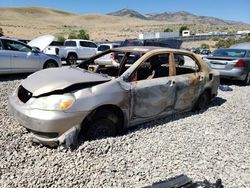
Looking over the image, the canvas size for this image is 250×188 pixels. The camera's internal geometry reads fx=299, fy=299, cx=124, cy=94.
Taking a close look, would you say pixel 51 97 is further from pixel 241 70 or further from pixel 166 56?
pixel 241 70

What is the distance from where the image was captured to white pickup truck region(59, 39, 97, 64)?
18219 mm

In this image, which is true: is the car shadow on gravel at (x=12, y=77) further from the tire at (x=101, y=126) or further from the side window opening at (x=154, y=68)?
the tire at (x=101, y=126)

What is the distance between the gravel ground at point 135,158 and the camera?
12.2ft

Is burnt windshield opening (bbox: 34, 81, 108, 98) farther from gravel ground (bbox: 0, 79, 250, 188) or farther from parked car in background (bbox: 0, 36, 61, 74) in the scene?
parked car in background (bbox: 0, 36, 61, 74)

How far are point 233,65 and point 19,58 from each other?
7.67 meters

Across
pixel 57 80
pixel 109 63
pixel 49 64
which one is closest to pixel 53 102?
pixel 57 80

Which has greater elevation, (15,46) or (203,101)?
(15,46)

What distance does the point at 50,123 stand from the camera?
164 inches

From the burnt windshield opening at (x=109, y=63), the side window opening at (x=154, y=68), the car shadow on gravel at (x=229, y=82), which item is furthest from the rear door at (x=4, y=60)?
the car shadow on gravel at (x=229, y=82)

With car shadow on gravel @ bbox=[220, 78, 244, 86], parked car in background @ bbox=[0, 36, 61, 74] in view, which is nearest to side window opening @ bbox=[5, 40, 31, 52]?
parked car in background @ bbox=[0, 36, 61, 74]

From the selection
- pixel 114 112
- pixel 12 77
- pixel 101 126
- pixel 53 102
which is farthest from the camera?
pixel 12 77

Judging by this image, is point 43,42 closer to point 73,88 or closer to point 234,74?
point 234,74

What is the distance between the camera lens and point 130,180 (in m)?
3.76

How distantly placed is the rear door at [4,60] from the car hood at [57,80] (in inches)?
219
